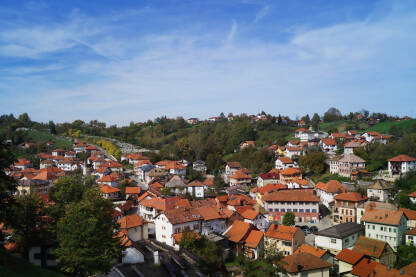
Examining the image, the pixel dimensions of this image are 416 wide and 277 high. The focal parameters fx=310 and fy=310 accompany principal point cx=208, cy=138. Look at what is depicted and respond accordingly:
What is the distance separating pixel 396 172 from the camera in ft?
127

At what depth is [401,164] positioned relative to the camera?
38.5 metres

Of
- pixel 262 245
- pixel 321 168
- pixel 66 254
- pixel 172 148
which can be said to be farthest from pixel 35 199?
pixel 172 148

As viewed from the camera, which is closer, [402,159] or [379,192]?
[379,192]

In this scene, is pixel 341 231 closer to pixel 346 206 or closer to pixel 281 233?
pixel 281 233

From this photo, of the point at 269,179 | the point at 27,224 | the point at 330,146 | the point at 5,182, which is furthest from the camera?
the point at 330,146

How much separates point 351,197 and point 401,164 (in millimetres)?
11751

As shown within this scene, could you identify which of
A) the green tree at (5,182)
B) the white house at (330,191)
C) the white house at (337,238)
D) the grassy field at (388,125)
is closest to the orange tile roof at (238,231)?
the white house at (337,238)

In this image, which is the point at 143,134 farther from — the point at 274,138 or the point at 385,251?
the point at 385,251

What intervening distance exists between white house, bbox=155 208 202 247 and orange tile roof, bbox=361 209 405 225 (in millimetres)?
14749

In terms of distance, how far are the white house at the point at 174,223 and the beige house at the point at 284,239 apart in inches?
243

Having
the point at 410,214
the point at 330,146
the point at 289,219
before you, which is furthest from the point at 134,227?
the point at 330,146

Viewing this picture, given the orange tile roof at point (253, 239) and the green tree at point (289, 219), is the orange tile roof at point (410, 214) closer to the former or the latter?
the green tree at point (289, 219)

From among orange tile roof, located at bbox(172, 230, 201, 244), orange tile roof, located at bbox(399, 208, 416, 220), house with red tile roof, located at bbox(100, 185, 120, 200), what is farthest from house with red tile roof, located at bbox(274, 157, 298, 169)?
orange tile roof, located at bbox(172, 230, 201, 244)

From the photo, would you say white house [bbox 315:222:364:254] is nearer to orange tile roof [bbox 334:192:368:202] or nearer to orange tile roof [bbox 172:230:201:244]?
orange tile roof [bbox 334:192:368:202]
